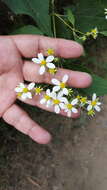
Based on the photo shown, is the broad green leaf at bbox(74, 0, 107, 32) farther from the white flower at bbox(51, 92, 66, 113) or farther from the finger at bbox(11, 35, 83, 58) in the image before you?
the white flower at bbox(51, 92, 66, 113)

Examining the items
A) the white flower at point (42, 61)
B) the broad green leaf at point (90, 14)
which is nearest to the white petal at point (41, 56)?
the white flower at point (42, 61)

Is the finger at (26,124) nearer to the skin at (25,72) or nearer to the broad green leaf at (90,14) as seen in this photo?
the skin at (25,72)

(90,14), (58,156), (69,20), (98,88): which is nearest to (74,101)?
(98,88)

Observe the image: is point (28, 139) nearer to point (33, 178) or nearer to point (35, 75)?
point (33, 178)

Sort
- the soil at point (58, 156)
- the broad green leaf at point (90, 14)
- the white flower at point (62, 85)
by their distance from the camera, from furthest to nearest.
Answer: the soil at point (58, 156) → the broad green leaf at point (90, 14) → the white flower at point (62, 85)

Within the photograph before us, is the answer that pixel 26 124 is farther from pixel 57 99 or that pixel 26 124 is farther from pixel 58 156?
pixel 58 156

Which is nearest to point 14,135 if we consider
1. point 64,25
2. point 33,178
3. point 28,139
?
point 28,139

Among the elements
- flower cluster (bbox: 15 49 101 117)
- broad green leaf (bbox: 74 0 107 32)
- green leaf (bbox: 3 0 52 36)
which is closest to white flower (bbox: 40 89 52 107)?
flower cluster (bbox: 15 49 101 117)
